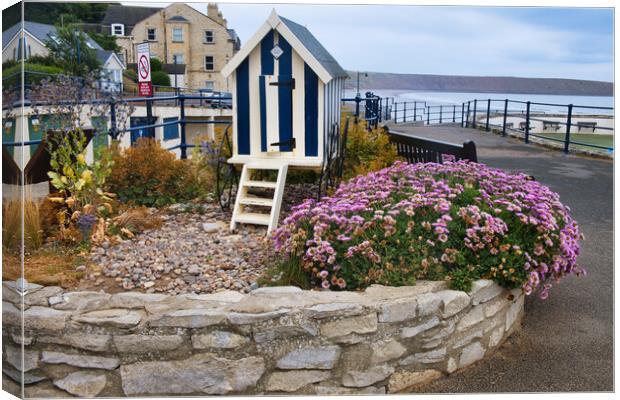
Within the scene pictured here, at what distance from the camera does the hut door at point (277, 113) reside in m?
5.72

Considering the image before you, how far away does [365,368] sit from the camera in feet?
12.5

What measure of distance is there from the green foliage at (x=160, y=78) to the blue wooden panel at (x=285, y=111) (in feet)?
4.29

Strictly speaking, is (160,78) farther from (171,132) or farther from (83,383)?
(83,383)

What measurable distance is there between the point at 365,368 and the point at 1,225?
2186mm

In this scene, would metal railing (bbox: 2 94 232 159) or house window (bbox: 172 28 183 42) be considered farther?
metal railing (bbox: 2 94 232 159)

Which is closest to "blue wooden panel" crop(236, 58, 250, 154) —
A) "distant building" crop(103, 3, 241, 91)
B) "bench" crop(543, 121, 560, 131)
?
"distant building" crop(103, 3, 241, 91)

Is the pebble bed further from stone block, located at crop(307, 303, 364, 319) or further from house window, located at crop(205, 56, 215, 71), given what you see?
house window, located at crop(205, 56, 215, 71)

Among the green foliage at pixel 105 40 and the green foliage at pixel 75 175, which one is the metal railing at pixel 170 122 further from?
the green foliage at pixel 75 175

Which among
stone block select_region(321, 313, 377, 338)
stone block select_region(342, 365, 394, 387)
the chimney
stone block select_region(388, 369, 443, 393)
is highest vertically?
the chimney

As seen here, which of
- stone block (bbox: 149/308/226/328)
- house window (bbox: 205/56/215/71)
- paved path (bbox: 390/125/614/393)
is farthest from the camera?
house window (bbox: 205/56/215/71)

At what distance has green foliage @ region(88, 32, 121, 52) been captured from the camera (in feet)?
16.9

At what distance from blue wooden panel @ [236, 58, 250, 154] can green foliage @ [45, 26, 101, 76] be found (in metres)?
1.22

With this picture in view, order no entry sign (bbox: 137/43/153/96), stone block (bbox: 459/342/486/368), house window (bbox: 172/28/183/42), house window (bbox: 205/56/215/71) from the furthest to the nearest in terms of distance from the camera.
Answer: house window (bbox: 205/56/215/71) < no entry sign (bbox: 137/43/153/96) < house window (bbox: 172/28/183/42) < stone block (bbox: 459/342/486/368)

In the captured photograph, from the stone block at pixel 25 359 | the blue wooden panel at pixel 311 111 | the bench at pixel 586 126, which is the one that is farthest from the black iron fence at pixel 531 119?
the stone block at pixel 25 359
